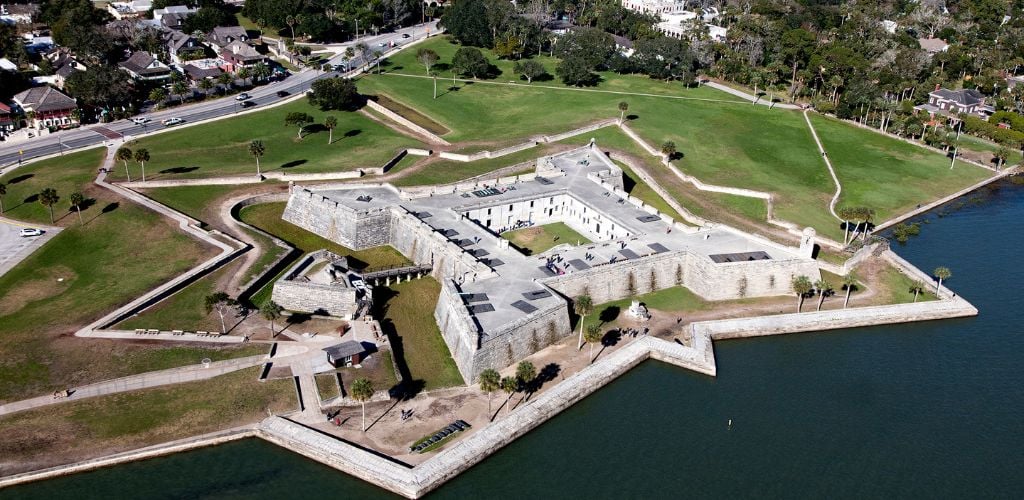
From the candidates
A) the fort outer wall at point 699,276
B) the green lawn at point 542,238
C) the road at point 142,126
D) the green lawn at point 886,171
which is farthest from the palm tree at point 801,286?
the road at point 142,126

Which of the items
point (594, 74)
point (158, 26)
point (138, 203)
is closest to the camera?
point (138, 203)

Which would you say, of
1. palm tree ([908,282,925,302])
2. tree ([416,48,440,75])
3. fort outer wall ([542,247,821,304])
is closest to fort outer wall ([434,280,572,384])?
fort outer wall ([542,247,821,304])

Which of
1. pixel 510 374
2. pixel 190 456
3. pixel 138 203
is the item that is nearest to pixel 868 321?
pixel 510 374

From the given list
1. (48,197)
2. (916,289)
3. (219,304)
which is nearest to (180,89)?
(48,197)

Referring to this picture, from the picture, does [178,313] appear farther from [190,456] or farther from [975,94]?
[975,94]

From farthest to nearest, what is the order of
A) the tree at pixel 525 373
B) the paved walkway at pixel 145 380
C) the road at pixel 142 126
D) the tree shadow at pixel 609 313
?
the road at pixel 142 126 → the tree shadow at pixel 609 313 → the tree at pixel 525 373 → the paved walkway at pixel 145 380

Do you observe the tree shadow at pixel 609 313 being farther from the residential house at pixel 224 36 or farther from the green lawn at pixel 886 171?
the residential house at pixel 224 36
